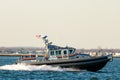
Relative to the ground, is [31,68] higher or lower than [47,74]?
higher

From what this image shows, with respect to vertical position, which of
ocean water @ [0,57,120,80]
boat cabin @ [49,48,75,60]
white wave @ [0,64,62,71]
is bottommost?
ocean water @ [0,57,120,80]

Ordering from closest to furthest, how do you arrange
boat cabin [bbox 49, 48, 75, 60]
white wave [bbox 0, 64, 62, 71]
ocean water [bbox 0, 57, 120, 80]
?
ocean water [bbox 0, 57, 120, 80] → boat cabin [bbox 49, 48, 75, 60] → white wave [bbox 0, 64, 62, 71]

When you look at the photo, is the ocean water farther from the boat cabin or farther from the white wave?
the boat cabin

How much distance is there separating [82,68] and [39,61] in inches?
233

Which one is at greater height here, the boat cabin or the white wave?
the boat cabin

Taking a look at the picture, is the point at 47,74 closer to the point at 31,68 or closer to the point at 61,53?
the point at 61,53

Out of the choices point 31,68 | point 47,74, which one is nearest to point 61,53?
point 47,74

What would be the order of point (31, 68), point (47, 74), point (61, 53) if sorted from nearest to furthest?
1. point (47, 74)
2. point (61, 53)
3. point (31, 68)

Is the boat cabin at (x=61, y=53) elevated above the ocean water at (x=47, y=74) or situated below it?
above

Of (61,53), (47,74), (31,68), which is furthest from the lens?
(31,68)

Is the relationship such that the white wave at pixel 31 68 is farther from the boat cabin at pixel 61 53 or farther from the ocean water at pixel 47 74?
the boat cabin at pixel 61 53

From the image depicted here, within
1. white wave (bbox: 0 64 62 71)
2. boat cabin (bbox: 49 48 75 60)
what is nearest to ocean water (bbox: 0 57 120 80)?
white wave (bbox: 0 64 62 71)

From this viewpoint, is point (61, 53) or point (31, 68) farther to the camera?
point (31, 68)

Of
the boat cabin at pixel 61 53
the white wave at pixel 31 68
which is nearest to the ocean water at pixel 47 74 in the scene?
the white wave at pixel 31 68
